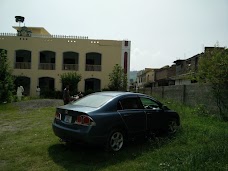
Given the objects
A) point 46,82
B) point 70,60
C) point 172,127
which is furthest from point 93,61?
point 172,127

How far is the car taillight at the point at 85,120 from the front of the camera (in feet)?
21.1

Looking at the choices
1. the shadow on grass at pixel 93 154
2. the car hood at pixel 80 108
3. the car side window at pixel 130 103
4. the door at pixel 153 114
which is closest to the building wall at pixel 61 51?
the door at pixel 153 114

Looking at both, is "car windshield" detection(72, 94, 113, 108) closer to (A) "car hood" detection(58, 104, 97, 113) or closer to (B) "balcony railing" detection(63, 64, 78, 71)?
(A) "car hood" detection(58, 104, 97, 113)

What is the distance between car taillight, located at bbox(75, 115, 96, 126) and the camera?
643cm

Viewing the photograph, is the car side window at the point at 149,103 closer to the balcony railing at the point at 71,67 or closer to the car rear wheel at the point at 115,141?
the car rear wheel at the point at 115,141

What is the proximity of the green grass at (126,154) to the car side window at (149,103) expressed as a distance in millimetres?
967

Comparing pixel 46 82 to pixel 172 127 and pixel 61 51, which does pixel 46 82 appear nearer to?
pixel 61 51

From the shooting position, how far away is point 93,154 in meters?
6.79

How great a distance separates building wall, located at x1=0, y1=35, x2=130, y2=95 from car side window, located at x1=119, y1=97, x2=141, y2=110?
27.1 meters

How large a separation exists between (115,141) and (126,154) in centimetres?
41

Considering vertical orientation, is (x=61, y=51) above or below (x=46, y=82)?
above

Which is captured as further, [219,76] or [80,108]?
[219,76]

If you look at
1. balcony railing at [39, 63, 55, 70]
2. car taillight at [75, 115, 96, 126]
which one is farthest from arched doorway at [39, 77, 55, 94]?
car taillight at [75, 115, 96, 126]

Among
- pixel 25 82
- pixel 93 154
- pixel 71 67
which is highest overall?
pixel 71 67
